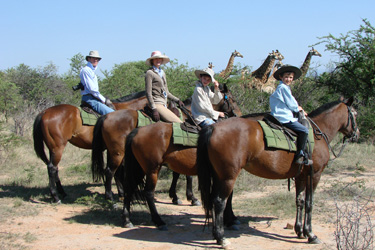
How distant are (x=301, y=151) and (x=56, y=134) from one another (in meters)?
4.75

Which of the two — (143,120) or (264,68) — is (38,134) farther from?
(264,68)

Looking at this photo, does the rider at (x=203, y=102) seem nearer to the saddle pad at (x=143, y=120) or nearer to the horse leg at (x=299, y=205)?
the saddle pad at (x=143, y=120)

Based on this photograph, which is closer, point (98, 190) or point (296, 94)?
point (98, 190)

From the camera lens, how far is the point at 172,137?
5883 mm

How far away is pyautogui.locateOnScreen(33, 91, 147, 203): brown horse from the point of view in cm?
769

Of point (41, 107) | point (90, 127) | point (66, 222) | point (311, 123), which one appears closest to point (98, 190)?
point (90, 127)

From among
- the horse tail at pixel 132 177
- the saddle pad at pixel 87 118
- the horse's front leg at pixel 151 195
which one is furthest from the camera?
the saddle pad at pixel 87 118

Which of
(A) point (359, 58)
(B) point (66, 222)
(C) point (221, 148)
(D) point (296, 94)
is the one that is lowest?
(B) point (66, 222)

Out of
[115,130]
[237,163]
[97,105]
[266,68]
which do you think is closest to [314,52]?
[266,68]

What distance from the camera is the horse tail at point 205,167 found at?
5.20m

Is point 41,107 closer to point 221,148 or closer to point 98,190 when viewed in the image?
point 98,190

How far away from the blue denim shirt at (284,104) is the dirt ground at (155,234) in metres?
1.70

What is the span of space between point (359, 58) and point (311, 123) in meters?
6.37

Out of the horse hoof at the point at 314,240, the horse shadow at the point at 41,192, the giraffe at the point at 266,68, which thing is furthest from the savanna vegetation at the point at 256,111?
the giraffe at the point at 266,68
